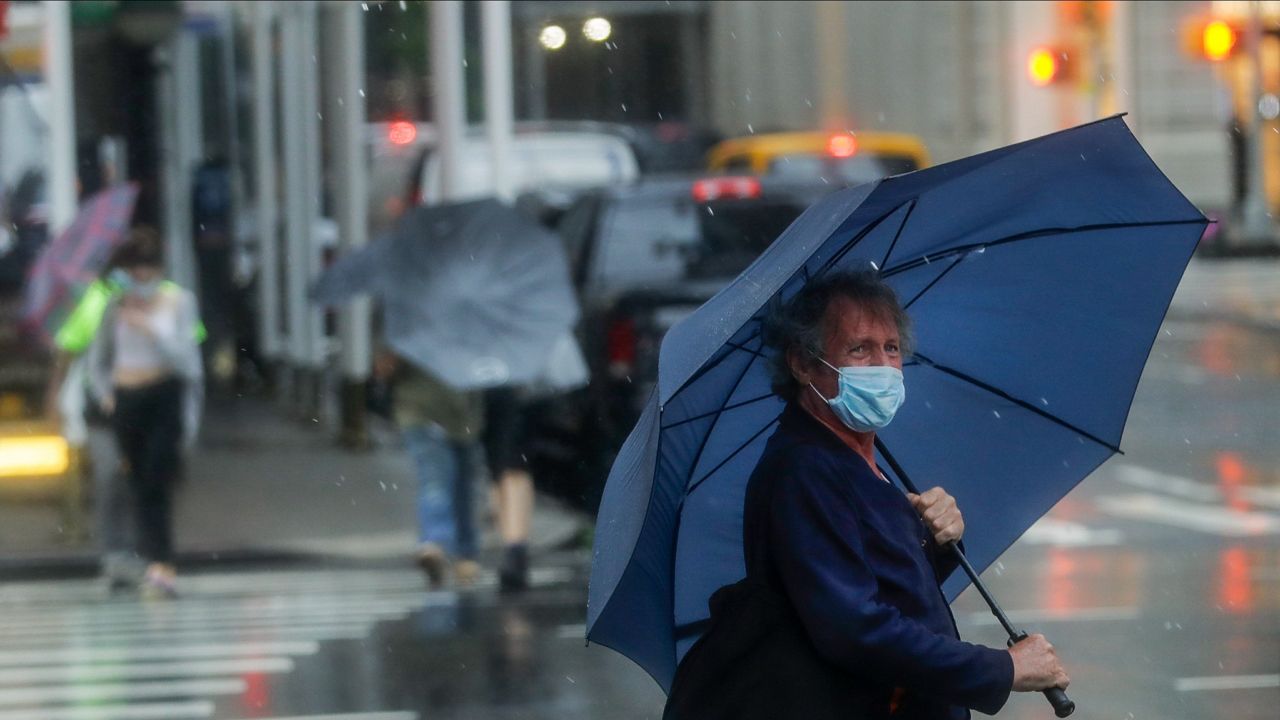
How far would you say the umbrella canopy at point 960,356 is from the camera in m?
3.55

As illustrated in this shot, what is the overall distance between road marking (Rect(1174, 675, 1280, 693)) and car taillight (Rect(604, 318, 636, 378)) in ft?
13.5

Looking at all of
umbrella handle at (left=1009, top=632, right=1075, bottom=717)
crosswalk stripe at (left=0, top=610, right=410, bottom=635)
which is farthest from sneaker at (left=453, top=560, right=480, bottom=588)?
umbrella handle at (left=1009, top=632, right=1075, bottom=717)

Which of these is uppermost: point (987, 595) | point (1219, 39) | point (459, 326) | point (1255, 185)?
point (1219, 39)

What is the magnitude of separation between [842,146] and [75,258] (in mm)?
9226

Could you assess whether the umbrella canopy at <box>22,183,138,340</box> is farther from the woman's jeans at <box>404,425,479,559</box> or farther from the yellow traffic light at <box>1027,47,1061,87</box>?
the yellow traffic light at <box>1027,47,1061,87</box>

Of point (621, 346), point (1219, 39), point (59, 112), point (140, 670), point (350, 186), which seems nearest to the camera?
point (140, 670)

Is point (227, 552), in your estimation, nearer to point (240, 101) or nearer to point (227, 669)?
point (227, 669)

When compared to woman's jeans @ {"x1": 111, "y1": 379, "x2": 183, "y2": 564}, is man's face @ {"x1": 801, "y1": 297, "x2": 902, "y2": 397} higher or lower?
higher

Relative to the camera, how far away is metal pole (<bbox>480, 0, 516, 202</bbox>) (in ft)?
43.1

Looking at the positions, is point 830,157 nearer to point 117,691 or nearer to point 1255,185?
point 117,691

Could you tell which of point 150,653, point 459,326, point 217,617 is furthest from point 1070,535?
point 150,653

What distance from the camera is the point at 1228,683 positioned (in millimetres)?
7590

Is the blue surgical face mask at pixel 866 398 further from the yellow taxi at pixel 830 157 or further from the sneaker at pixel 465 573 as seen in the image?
the yellow taxi at pixel 830 157

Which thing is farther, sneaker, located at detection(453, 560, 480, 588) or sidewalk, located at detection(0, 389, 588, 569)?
sidewalk, located at detection(0, 389, 588, 569)
